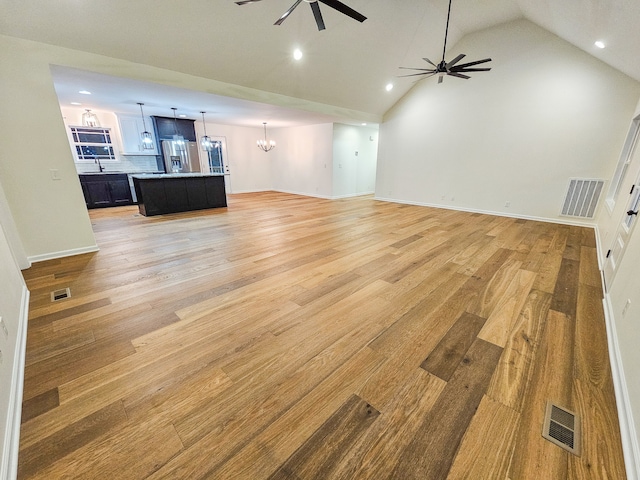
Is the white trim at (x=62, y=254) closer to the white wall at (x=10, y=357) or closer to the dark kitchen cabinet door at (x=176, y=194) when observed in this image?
the white wall at (x=10, y=357)

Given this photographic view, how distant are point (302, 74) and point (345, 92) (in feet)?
4.87

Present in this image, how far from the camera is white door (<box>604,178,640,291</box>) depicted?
97.4 inches

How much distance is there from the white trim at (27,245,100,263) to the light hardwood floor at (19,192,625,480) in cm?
38

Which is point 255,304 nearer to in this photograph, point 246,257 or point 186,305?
point 186,305

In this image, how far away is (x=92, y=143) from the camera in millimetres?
7020

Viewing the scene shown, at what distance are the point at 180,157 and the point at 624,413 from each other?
30.4 ft

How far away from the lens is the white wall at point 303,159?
8.49 m

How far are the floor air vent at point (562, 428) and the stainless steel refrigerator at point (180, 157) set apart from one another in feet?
29.4

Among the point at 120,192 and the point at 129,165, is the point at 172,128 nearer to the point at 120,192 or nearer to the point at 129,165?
the point at 129,165

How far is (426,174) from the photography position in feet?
23.8

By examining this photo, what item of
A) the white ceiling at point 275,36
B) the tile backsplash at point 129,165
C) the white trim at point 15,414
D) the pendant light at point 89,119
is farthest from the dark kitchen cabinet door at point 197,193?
the white trim at point 15,414

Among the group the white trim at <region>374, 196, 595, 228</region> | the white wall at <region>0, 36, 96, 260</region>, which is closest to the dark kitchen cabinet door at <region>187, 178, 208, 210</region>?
the white wall at <region>0, 36, 96, 260</region>

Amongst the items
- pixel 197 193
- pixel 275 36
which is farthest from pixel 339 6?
pixel 197 193

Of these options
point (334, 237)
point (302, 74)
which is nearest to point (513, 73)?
point (302, 74)
